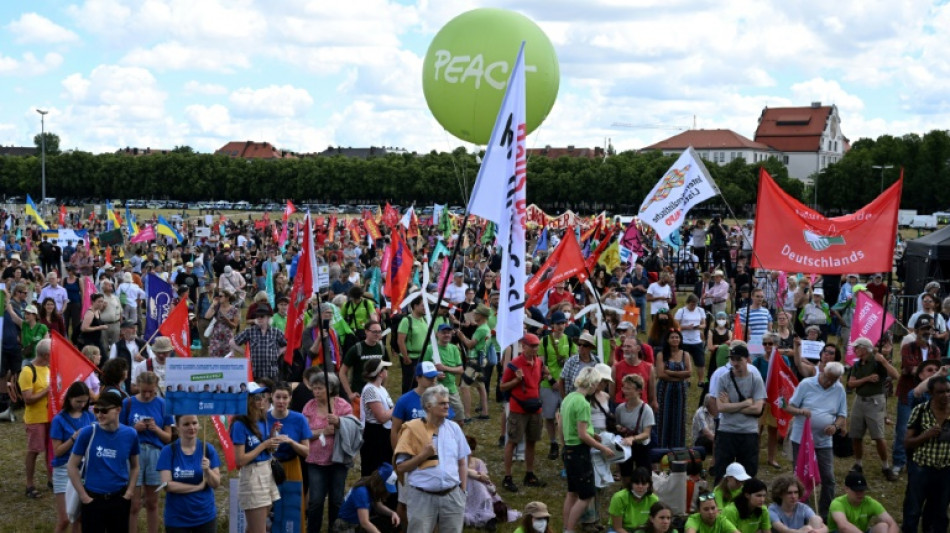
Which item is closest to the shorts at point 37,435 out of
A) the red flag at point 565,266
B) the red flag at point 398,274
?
the red flag at point 565,266

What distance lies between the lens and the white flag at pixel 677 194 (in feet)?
47.6

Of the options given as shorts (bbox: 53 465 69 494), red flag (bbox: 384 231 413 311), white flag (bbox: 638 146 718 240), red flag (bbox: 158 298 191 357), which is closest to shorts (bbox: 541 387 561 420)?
red flag (bbox: 158 298 191 357)

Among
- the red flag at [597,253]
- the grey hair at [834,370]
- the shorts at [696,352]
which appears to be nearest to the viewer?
the grey hair at [834,370]

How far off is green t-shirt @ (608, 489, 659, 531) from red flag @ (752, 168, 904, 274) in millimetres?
4272

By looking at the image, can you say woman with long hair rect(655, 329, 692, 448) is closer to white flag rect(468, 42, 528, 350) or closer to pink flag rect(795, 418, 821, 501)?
pink flag rect(795, 418, 821, 501)

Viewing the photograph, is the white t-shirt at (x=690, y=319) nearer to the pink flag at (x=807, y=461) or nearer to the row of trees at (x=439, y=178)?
the pink flag at (x=807, y=461)

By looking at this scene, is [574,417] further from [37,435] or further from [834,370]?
[37,435]

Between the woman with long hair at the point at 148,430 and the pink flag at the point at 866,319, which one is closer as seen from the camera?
the woman with long hair at the point at 148,430

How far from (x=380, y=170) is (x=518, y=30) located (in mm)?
93481

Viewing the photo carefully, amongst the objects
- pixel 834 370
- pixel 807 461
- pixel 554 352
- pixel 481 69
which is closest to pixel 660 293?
pixel 481 69

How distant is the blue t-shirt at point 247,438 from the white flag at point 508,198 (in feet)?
6.02

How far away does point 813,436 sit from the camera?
9.24 meters

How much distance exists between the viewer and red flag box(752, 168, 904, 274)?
1107cm

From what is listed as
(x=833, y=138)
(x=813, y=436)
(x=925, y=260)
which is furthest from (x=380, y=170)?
(x=813, y=436)
